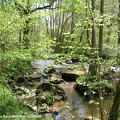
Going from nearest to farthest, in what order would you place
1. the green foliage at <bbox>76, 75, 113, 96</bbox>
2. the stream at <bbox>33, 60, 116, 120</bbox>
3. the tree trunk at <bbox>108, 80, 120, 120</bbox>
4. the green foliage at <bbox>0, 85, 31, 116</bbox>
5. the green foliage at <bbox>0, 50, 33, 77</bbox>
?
the tree trunk at <bbox>108, 80, 120, 120</bbox> < the green foliage at <bbox>76, 75, 113, 96</bbox> < the green foliage at <bbox>0, 50, 33, 77</bbox> < the green foliage at <bbox>0, 85, 31, 116</bbox> < the stream at <bbox>33, 60, 116, 120</bbox>

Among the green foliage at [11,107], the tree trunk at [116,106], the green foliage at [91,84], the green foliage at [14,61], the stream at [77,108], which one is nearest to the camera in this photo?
the tree trunk at [116,106]

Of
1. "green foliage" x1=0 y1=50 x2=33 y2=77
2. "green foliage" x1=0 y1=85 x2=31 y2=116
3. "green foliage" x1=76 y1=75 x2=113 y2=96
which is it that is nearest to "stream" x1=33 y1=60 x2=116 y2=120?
"green foliage" x1=76 y1=75 x2=113 y2=96

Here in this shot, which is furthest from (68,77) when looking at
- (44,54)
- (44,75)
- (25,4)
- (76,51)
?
(76,51)

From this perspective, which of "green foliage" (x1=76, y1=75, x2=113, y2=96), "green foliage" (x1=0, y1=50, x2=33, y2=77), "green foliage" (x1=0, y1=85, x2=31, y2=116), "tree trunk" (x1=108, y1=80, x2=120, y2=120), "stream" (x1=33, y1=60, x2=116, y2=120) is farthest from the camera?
"stream" (x1=33, y1=60, x2=116, y2=120)

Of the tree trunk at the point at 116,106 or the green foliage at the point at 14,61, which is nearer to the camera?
the tree trunk at the point at 116,106

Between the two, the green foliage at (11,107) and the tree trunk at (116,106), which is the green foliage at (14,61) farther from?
the tree trunk at (116,106)

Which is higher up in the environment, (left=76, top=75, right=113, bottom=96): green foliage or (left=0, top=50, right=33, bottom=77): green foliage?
(left=0, top=50, right=33, bottom=77): green foliage

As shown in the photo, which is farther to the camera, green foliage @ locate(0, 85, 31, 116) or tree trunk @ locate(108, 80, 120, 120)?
green foliage @ locate(0, 85, 31, 116)

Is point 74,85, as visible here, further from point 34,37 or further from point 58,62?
point 58,62

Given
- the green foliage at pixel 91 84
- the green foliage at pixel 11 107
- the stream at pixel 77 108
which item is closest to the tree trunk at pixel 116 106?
the green foliage at pixel 91 84

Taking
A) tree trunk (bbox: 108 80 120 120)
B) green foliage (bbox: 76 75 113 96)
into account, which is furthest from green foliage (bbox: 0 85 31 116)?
tree trunk (bbox: 108 80 120 120)

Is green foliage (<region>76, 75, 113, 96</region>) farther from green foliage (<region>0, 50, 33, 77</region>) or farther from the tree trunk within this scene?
green foliage (<region>0, 50, 33, 77</region>)

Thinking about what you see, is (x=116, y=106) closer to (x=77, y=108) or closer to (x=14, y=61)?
(x=14, y=61)

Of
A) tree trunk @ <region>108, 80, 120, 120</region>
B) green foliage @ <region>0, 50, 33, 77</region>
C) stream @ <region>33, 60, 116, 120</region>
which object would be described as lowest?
stream @ <region>33, 60, 116, 120</region>
